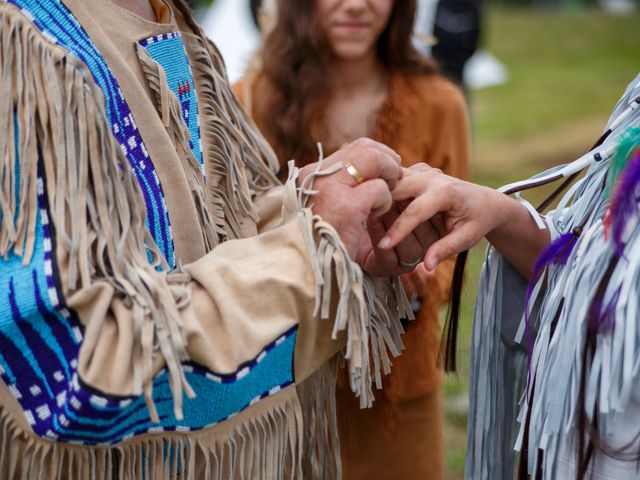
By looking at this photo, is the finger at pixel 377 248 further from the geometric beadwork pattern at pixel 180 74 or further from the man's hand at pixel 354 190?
the geometric beadwork pattern at pixel 180 74

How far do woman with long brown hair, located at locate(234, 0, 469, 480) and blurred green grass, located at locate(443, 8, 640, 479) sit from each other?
3.93 feet

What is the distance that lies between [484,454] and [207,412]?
0.60m

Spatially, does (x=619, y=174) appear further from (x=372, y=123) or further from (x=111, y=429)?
(x=372, y=123)

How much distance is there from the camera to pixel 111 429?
1.32m

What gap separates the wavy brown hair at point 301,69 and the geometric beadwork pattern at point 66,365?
1.12 meters

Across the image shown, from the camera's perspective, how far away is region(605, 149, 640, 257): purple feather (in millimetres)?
1270

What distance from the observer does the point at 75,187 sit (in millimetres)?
1275

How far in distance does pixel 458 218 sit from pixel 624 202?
0.36 metres

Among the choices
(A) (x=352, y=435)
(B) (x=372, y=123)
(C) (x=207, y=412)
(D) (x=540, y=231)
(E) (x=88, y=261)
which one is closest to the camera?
(E) (x=88, y=261)

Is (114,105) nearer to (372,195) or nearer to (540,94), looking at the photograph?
(372,195)

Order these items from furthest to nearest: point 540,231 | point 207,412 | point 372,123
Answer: point 372,123, point 540,231, point 207,412

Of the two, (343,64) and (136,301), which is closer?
(136,301)

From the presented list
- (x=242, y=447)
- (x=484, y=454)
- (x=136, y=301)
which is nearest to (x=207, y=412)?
(x=242, y=447)

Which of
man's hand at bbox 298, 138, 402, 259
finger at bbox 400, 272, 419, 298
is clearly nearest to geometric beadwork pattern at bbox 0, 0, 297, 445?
man's hand at bbox 298, 138, 402, 259
